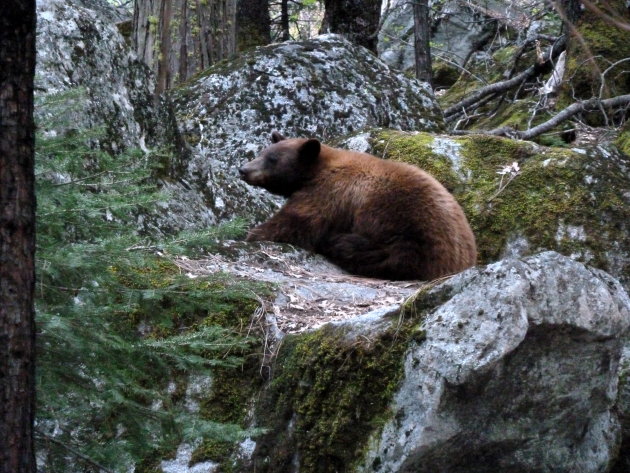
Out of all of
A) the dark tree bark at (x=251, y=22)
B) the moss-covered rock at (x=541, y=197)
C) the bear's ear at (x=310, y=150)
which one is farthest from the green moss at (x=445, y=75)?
the bear's ear at (x=310, y=150)

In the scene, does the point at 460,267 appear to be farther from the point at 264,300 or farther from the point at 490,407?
the point at 490,407

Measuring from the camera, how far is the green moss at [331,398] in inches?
165

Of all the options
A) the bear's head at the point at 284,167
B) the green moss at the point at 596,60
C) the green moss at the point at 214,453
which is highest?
the green moss at the point at 596,60

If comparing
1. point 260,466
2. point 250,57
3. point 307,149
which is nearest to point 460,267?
point 307,149

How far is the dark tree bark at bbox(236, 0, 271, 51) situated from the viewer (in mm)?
14570

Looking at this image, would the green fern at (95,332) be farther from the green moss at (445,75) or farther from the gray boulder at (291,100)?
the green moss at (445,75)

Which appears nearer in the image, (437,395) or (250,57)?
(437,395)

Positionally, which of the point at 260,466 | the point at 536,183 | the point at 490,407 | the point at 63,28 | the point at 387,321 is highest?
the point at 63,28

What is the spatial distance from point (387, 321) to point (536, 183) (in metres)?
3.99

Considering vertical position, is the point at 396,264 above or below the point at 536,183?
below

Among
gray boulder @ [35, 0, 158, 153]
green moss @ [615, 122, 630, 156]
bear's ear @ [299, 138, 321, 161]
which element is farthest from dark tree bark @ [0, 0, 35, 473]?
green moss @ [615, 122, 630, 156]

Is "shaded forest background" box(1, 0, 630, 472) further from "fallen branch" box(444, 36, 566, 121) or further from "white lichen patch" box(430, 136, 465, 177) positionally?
"fallen branch" box(444, 36, 566, 121)

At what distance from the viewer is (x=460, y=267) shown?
705 cm

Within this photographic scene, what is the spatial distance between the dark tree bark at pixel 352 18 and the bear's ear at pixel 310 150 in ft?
15.4
